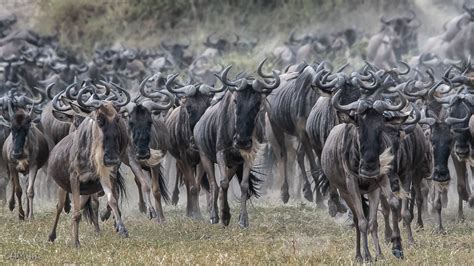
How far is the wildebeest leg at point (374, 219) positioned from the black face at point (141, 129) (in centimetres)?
385

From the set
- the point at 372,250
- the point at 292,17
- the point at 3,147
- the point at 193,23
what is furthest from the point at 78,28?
the point at 372,250

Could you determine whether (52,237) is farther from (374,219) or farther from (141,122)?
(374,219)

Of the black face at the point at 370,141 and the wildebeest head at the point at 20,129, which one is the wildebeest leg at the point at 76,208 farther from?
the black face at the point at 370,141

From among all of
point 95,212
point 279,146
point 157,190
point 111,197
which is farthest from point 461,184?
point 111,197

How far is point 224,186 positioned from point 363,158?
3.73 metres

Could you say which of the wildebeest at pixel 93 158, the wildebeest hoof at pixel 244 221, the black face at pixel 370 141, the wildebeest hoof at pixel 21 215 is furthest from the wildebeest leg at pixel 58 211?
the black face at pixel 370 141

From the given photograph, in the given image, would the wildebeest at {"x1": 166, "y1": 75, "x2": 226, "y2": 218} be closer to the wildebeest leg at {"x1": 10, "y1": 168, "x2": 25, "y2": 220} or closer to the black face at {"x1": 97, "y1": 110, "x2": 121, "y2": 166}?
the wildebeest leg at {"x1": 10, "y1": 168, "x2": 25, "y2": 220}

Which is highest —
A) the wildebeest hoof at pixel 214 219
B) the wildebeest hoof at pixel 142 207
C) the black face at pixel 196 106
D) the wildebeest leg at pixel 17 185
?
the black face at pixel 196 106

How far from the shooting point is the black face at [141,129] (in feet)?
41.2

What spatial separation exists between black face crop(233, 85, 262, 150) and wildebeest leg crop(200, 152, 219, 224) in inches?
37.3

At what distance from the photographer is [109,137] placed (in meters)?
10.4

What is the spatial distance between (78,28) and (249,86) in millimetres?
29259

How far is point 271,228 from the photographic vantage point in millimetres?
11570

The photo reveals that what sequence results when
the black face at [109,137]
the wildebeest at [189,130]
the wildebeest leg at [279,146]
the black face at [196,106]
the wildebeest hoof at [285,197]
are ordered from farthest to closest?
the wildebeest leg at [279,146], the wildebeest hoof at [285,197], the black face at [196,106], the wildebeest at [189,130], the black face at [109,137]
